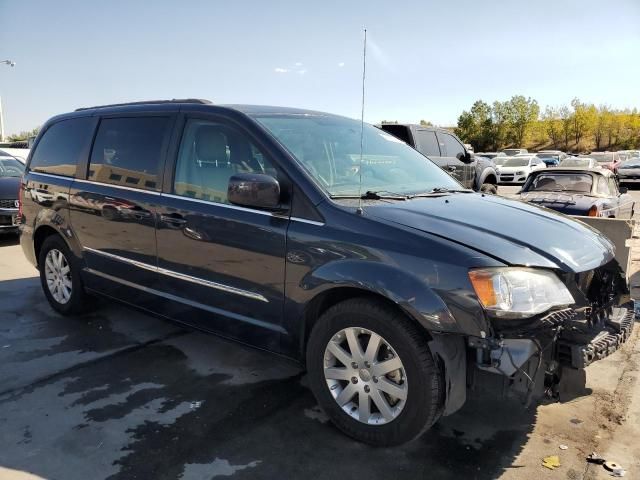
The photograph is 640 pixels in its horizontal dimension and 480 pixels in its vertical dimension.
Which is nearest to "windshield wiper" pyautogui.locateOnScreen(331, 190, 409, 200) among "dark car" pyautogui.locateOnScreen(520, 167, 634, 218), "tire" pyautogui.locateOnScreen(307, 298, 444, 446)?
"tire" pyautogui.locateOnScreen(307, 298, 444, 446)

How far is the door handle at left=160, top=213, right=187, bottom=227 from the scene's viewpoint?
11.5ft

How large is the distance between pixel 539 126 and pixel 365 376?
74780mm

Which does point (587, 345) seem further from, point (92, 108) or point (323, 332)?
point (92, 108)

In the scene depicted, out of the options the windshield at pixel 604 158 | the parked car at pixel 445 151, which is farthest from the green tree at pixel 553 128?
the parked car at pixel 445 151

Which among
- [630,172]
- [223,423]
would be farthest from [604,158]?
[223,423]

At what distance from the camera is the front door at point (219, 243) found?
123 inches

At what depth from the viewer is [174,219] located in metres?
3.55

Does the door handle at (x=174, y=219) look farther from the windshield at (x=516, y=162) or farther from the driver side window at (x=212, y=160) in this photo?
the windshield at (x=516, y=162)

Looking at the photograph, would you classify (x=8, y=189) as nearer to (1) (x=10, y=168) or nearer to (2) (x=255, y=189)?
(1) (x=10, y=168)

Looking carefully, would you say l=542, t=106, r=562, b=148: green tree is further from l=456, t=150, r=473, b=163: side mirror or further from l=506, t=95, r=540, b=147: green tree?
l=456, t=150, r=473, b=163: side mirror

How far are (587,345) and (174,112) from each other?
10.0ft

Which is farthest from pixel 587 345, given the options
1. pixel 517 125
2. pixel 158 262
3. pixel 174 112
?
pixel 517 125

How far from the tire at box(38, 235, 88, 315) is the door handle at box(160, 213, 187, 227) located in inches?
57.5

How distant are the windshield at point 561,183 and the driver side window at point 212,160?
6.79 m
